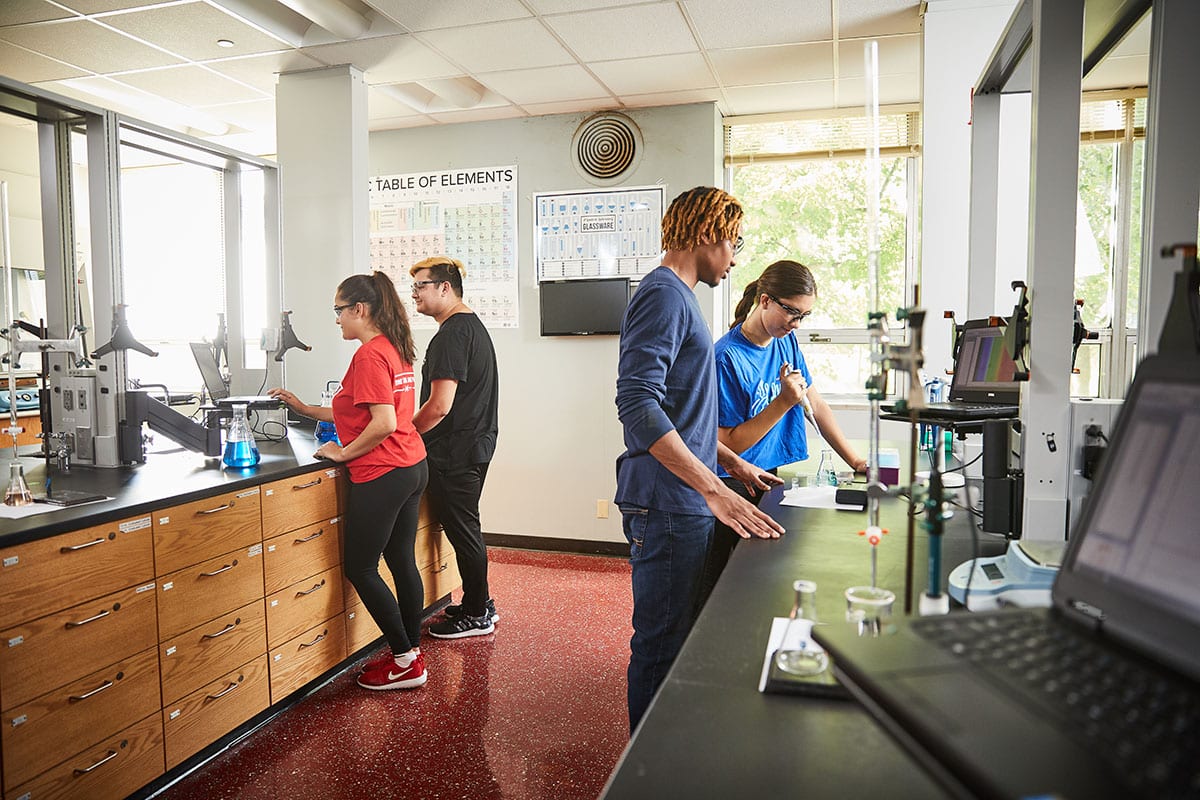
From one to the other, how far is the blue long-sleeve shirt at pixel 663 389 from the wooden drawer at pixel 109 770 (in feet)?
4.69

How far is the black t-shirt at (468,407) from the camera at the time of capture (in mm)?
3289

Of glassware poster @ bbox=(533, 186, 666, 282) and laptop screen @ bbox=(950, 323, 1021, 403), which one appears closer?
laptop screen @ bbox=(950, 323, 1021, 403)

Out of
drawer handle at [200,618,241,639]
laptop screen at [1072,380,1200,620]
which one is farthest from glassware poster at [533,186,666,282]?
laptop screen at [1072,380,1200,620]

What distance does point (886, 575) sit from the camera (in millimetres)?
1494

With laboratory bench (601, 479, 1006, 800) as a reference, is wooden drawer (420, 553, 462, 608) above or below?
below

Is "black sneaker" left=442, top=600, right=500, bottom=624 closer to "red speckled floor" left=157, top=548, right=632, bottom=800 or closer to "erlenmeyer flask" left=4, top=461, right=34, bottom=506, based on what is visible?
"red speckled floor" left=157, top=548, right=632, bottom=800

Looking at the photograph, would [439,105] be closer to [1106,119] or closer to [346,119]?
[346,119]

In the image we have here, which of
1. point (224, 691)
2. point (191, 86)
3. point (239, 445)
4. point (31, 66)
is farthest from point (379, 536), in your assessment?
point (31, 66)

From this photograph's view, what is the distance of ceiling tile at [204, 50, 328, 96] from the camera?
373 cm

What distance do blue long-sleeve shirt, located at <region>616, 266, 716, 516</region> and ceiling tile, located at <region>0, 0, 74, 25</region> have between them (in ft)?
9.75

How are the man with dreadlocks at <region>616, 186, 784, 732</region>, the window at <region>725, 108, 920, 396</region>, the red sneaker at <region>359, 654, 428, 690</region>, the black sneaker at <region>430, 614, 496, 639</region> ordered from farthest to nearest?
the window at <region>725, 108, 920, 396</region>, the black sneaker at <region>430, 614, 496, 639</region>, the red sneaker at <region>359, 654, 428, 690</region>, the man with dreadlocks at <region>616, 186, 784, 732</region>

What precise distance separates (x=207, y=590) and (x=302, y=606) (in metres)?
0.47

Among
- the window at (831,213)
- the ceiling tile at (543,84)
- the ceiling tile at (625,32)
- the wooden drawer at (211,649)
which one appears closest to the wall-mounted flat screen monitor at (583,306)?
the window at (831,213)

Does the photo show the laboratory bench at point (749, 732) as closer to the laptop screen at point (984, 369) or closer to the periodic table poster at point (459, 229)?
the laptop screen at point (984, 369)
